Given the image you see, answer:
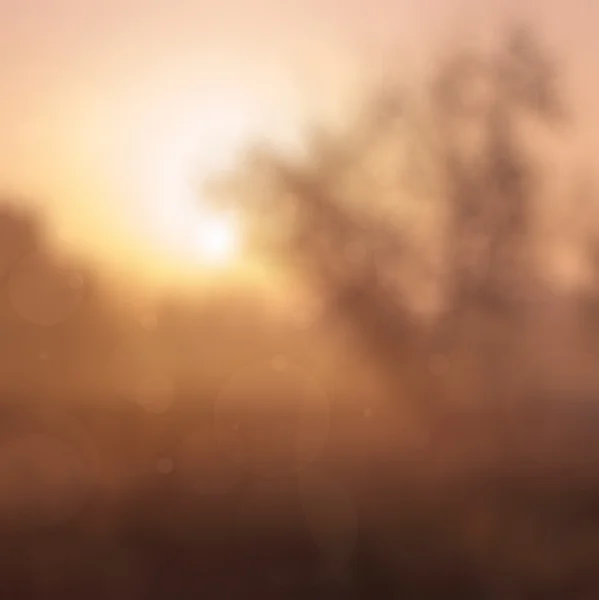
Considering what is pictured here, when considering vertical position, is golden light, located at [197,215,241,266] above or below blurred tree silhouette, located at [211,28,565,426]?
below

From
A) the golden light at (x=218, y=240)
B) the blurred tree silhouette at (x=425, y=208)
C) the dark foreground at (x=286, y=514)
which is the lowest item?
the dark foreground at (x=286, y=514)

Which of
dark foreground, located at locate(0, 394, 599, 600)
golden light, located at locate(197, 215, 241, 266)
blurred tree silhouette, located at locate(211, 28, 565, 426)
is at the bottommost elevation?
dark foreground, located at locate(0, 394, 599, 600)

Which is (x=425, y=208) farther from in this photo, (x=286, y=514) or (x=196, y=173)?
(x=286, y=514)

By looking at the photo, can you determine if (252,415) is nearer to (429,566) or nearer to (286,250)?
(286,250)

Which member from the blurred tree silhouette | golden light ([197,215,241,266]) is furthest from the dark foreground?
golden light ([197,215,241,266])

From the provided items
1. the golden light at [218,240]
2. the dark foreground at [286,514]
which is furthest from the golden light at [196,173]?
the dark foreground at [286,514]

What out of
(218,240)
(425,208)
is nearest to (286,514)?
(218,240)

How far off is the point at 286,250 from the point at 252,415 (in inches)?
19.7

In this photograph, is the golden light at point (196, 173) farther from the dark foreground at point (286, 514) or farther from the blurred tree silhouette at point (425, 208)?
the dark foreground at point (286, 514)

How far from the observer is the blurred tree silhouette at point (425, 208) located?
7.13 ft

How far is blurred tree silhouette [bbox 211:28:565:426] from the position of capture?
7.13 ft

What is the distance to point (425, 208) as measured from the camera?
2238mm

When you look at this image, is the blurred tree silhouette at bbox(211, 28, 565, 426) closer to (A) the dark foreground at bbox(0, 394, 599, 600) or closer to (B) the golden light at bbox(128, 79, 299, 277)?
(B) the golden light at bbox(128, 79, 299, 277)

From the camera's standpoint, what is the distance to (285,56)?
2.15 m
